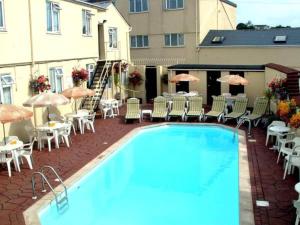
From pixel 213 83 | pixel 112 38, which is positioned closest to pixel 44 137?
pixel 112 38

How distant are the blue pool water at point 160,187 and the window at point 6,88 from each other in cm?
504

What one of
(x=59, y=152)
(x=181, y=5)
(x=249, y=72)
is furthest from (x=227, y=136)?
(x=181, y=5)

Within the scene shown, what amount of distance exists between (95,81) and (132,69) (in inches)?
226

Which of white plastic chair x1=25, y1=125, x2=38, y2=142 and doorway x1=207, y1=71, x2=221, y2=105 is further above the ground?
doorway x1=207, y1=71, x2=221, y2=105

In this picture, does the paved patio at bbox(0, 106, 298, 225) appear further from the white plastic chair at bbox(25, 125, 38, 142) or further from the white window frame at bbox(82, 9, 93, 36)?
the white window frame at bbox(82, 9, 93, 36)

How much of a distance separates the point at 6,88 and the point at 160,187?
7.94 m

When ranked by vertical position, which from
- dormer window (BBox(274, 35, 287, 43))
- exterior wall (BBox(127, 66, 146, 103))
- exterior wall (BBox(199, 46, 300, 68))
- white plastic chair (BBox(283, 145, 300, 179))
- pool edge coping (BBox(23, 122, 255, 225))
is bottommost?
pool edge coping (BBox(23, 122, 255, 225))

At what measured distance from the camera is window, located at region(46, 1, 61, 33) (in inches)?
777

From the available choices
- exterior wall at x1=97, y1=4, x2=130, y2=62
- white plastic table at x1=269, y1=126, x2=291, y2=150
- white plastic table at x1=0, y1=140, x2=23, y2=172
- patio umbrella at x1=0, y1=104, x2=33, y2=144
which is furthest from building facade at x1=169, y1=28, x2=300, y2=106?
white plastic table at x1=0, y1=140, x2=23, y2=172

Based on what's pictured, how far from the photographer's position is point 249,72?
25.5 m

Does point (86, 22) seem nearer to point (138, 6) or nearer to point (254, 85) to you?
point (254, 85)

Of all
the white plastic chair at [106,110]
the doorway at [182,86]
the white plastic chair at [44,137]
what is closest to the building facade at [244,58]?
the doorway at [182,86]

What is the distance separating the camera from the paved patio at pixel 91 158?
33.2 ft

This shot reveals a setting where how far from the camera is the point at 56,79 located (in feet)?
68.3
